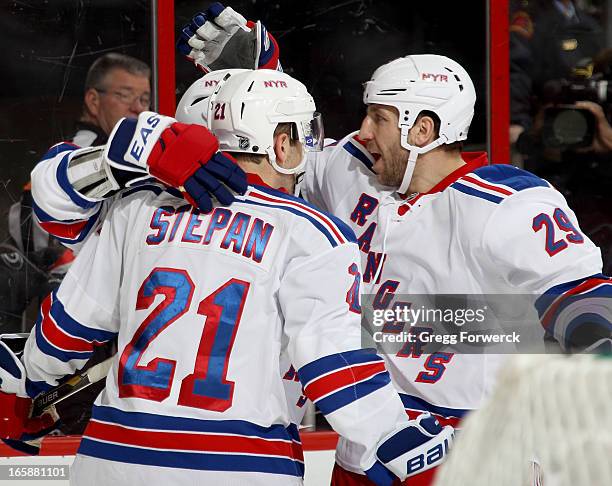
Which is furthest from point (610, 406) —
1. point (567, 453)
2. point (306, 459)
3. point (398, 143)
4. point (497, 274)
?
point (306, 459)

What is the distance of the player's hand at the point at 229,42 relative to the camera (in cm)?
271

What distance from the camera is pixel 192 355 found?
1.78 meters

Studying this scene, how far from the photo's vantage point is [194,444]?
179 cm

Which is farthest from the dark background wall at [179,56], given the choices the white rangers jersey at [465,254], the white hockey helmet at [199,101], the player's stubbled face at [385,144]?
the white rangers jersey at [465,254]

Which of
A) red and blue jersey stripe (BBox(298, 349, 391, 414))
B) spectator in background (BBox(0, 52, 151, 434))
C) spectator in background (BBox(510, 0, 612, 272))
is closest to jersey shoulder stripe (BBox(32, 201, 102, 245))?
red and blue jersey stripe (BBox(298, 349, 391, 414))

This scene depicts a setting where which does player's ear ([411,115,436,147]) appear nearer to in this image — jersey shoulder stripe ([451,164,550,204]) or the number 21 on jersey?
jersey shoulder stripe ([451,164,550,204])

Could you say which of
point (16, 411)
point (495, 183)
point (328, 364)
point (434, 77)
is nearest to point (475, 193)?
point (495, 183)

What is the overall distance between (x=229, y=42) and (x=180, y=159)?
39.3 inches

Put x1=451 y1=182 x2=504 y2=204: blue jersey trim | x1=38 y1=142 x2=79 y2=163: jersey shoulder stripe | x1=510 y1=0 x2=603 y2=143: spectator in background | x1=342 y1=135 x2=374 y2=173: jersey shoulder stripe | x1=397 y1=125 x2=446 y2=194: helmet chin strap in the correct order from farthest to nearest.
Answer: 1. x1=510 y1=0 x2=603 y2=143: spectator in background
2. x1=342 y1=135 x2=374 y2=173: jersey shoulder stripe
3. x1=397 y1=125 x2=446 y2=194: helmet chin strap
4. x1=451 y1=182 x2=504 y2=204: blue jersey trim
5. x1=38 y1=142 x2=79 y2=163: jersey shoulder stripe

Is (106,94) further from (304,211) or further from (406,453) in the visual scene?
(406,453)

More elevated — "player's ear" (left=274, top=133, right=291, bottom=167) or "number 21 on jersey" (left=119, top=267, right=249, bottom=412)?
"player's ear" (left=274, top=133, right=291, bottom=167)

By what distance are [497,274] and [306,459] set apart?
4.23ft

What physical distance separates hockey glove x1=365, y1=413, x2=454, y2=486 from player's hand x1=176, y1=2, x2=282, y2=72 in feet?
4.05

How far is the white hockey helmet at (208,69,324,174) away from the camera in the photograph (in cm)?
199
